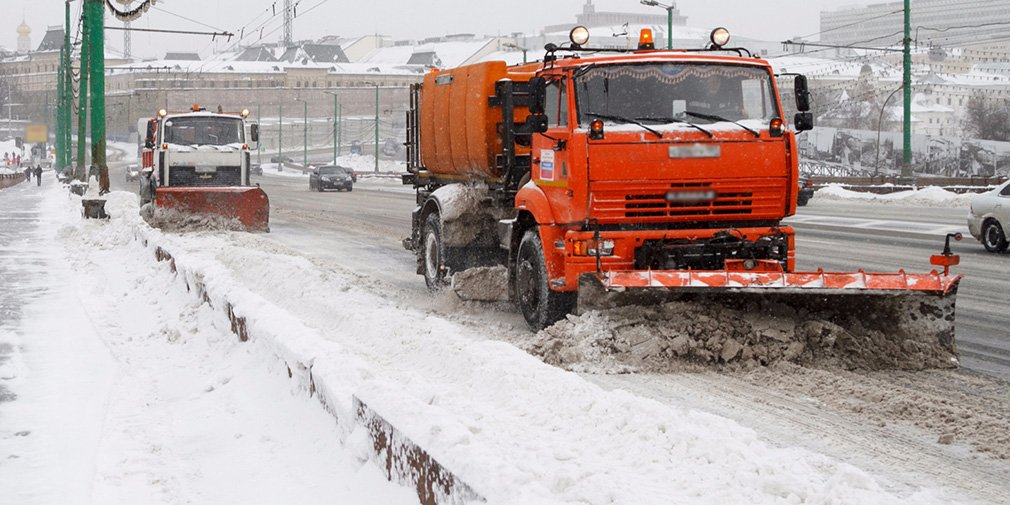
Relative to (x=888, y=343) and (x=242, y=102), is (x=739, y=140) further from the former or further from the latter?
(x=242, y=102)

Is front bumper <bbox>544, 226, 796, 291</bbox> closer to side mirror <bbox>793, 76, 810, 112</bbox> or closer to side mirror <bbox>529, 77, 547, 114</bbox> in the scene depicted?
side mirror <bbox>529, 77, 547, 114</bbox>

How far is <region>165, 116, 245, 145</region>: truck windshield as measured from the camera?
24.1 m

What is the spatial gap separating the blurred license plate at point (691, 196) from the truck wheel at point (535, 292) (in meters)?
1.12

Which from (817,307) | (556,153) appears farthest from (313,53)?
(817,307)

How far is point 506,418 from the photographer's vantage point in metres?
5.91

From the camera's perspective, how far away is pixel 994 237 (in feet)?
58.7

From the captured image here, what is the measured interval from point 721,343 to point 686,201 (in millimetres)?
1279

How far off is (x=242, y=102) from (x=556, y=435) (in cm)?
15073

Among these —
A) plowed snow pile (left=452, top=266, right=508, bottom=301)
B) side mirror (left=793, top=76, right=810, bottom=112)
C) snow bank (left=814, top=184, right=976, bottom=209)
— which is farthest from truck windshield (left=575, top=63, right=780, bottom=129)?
snow bank (left=814, top=184, right=976, bottom=209)

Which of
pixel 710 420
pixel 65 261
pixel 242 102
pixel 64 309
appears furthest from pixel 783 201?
pixel 242 102

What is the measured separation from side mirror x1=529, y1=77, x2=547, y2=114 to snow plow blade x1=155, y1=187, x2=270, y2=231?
1287 cm

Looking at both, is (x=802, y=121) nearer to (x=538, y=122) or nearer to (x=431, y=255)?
(x=538, y=122)

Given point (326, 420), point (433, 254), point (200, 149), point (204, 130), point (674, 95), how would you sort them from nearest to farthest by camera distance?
1. point (326, 420)
2. point (674, 95)
3. point (433, 254)
4. point (200, 149)
5. point (204, 130)

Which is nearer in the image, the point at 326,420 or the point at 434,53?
the point at 326,420
